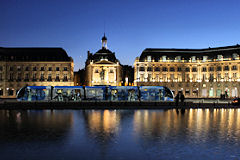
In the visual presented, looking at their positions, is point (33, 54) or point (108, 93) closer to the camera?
point (108, 93)

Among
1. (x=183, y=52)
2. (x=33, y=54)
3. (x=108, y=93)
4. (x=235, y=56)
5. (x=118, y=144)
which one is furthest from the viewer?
(x=183, y=52)

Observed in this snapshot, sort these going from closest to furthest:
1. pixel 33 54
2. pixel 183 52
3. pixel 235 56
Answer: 1. pixel 235 56
2. pixel 33 54
3. pixel 183 52

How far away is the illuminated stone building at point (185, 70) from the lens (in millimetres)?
94000

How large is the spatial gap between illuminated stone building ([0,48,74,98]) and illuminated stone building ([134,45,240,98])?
24515mm

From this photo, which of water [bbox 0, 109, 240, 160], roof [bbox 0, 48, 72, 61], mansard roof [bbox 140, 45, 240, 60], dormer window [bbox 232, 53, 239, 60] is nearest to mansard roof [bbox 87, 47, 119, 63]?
roof [bbox 0, 48, 72, 61]

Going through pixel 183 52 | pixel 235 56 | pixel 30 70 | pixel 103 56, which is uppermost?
pixel 183 52

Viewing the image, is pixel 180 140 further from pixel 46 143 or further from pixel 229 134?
pixel 46 143

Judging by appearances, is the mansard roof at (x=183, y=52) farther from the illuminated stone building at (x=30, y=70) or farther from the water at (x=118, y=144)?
the water at (x=118, y=144)

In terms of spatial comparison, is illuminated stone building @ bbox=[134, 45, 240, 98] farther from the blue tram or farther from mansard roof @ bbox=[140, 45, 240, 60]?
the blue tram

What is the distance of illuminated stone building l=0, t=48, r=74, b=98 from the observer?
93312 mm

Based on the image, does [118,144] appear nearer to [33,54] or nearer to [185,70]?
[33,54]

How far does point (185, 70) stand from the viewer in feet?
318

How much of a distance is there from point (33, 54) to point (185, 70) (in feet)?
166

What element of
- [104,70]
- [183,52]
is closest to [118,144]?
[104,70]
